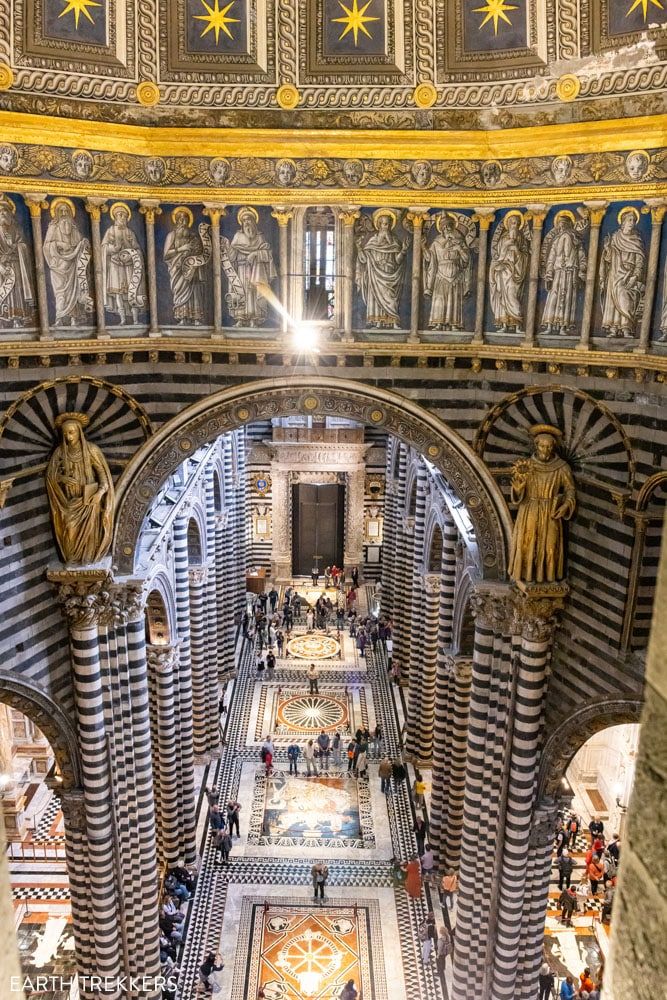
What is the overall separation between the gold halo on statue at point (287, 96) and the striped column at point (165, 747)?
38.8ft

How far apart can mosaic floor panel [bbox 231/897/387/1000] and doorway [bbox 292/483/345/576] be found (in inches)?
806

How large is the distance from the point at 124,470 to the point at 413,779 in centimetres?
1358

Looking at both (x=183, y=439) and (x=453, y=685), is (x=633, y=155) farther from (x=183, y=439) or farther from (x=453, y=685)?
(x=453, y=685)

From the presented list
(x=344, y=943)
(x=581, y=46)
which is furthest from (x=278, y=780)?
(x=581, y=46)

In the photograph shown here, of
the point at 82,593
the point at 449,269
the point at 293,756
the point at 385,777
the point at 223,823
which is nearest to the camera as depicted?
the point at 449,269

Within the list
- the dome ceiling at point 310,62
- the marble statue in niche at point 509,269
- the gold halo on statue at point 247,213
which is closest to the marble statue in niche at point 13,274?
the dome ceiling at point 310,62

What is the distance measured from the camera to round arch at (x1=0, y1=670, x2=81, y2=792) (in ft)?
45.5

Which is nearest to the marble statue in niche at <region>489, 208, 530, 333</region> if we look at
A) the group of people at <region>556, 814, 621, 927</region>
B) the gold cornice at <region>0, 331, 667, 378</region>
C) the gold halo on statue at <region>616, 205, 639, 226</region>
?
the gold cornice at <region>0, 331, 667, 378</region>

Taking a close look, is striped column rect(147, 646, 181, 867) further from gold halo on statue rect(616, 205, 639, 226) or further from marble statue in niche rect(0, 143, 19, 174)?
gold halo on statue rect(616, 205, 639, 226)

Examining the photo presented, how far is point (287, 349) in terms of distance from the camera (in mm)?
14336

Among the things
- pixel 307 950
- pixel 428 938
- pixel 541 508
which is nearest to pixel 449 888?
pixel 428 938

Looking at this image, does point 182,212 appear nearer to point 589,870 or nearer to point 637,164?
point 637,164

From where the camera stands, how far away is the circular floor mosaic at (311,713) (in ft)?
86.1

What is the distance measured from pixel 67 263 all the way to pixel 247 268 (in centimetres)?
285
